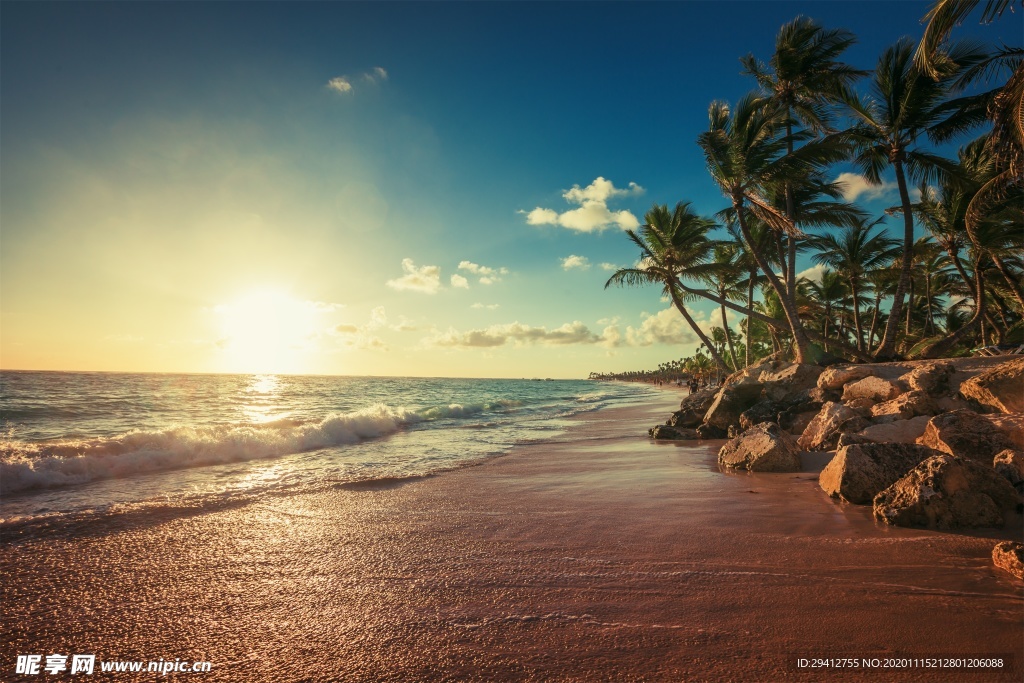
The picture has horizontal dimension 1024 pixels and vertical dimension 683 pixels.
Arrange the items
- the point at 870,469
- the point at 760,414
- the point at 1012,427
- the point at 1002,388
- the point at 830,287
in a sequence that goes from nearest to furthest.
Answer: the point at 870,469, the point at 1012,427, the point at 1002,388, the point at 760,414, the point at 830,287

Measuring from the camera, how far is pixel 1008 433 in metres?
6.08

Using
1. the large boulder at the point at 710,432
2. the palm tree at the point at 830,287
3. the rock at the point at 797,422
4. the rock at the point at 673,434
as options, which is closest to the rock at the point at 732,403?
the large boulder at the point at 710,432

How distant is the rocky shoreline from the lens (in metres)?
4.31

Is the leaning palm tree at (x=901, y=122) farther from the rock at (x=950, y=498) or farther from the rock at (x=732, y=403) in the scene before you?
the rock at (x=950, y=498)

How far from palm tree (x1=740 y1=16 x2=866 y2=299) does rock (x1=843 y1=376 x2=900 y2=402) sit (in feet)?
26.9

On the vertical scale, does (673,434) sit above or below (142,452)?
below

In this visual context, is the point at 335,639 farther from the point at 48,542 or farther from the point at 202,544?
the point at 48,542

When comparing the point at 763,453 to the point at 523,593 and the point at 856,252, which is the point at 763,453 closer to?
the point at 523,593

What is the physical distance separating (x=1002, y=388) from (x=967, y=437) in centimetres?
336

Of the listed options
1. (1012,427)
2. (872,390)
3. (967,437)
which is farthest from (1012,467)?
(872,390)

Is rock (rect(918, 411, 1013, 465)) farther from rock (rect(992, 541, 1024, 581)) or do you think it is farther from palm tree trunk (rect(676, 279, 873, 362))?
palm tree trunk (rect(676, 279, 873, 362))

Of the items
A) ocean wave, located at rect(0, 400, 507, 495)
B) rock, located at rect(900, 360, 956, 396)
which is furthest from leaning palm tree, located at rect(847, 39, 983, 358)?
ocean wave, located at rect(0, 400, 507, 495)

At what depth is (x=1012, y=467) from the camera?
16.3 feet

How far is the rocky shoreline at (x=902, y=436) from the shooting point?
4.31 m
